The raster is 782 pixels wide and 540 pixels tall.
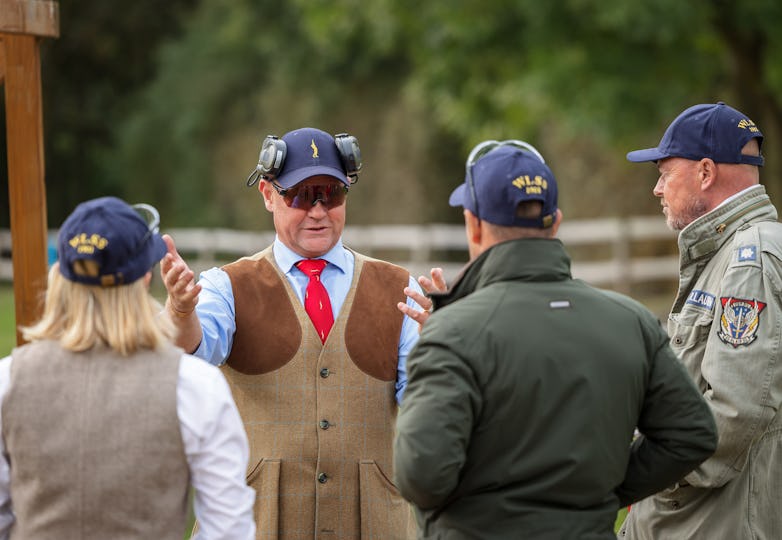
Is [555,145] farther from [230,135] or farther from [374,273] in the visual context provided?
[374,273]

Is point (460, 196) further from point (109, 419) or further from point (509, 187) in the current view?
point (109, 419)

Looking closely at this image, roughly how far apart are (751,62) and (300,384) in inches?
515

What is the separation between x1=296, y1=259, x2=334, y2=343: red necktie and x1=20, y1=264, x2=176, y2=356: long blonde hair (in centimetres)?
104

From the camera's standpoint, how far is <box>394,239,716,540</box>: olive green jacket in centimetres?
291

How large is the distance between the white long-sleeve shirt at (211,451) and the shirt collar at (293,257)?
1141 mm

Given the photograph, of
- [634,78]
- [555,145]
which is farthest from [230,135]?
[634,78]

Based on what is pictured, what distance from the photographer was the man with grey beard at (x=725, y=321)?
12.1 ft

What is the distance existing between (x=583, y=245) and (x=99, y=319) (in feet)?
56.0

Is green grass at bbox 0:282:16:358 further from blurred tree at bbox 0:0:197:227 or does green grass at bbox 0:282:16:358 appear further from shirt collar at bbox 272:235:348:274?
shirt collar at bbox 272:235:348:274

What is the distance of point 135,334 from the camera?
2.96 meters

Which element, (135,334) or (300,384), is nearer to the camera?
A: (135,334)

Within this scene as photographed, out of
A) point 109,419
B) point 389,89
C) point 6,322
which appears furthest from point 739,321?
point 389,89

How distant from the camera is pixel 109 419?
291 centimetres

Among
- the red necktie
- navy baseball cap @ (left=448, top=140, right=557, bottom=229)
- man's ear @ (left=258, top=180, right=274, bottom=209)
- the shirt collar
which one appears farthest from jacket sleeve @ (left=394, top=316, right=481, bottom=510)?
man's ear @ (left=258, top=180, right=274, bottom=209)
